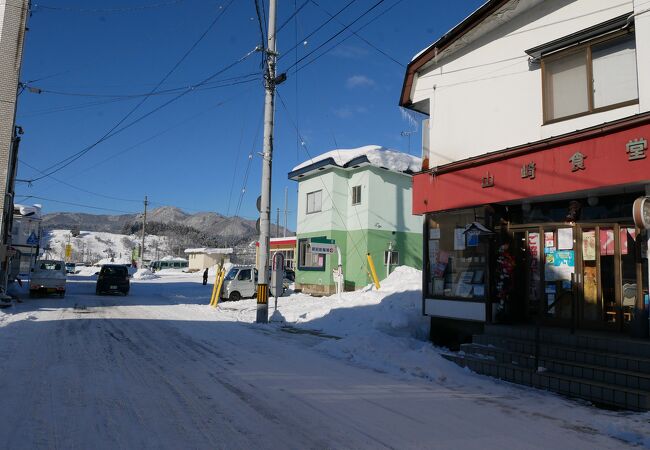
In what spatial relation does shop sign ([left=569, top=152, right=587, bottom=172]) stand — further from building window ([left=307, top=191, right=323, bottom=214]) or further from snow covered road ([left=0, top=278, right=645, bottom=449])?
building window ([left=307, top=191, right=323, bottom=214])

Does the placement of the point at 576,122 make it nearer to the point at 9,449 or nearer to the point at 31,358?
the point at 9,449

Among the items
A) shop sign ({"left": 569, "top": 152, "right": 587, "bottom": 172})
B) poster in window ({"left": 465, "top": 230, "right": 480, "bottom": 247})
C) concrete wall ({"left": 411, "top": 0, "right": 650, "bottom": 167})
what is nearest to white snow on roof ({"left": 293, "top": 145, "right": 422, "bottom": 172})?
concrete wall ({"left": 411, "top": 0, "right": 650, "bottom": 167})

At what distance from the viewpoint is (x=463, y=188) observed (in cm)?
1112

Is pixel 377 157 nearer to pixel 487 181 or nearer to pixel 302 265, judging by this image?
pixel 302 265

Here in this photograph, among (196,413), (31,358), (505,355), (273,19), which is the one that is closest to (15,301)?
(31,358)

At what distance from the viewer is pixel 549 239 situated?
33.3 feet

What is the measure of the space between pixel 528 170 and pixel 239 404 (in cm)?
746

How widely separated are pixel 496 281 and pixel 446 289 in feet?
4.47

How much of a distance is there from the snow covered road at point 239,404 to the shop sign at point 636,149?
436 centimetres

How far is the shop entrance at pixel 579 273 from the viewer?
8812 millimetres

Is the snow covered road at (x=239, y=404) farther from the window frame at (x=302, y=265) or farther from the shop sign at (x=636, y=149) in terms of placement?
the window frame at (x=302, y=265)

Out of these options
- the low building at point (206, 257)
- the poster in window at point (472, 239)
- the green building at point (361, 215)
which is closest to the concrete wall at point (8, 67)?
the green building at point (361, 215)

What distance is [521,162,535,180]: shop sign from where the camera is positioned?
9.57m

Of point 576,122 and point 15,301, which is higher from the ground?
point 576,122
